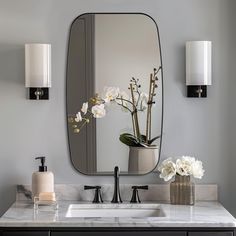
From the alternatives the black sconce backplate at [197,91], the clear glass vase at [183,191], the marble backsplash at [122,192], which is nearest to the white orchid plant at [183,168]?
the clear glass vase at [183,191]

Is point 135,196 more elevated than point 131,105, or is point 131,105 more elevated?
point 131,105

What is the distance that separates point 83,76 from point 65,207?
0.69 meters

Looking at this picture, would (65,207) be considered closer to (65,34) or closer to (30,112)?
(30,112)

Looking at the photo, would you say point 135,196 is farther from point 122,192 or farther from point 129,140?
point 129,140

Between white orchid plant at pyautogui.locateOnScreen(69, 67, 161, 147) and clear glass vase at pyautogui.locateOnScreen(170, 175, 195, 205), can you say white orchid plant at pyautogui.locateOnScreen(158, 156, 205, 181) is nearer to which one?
clear glass vase at pyautogui.locateOnScreen(170, 175, 195, 205)

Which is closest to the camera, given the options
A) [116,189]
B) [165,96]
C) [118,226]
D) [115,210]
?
[118,226]

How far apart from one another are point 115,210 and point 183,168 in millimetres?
391

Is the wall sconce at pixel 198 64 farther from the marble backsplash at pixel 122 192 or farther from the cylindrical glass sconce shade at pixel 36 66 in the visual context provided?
the cylindrical glass sconce shade at pixel 36 66

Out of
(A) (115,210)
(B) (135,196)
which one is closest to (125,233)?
(A) (115,210)

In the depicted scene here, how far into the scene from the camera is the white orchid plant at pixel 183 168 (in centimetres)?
306

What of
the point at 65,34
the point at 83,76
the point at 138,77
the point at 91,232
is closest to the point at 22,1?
the point at 65,34

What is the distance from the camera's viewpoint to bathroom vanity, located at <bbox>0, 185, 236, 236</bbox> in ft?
8.77

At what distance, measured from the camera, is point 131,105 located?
322cm

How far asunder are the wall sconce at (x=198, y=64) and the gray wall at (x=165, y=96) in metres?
0.07
